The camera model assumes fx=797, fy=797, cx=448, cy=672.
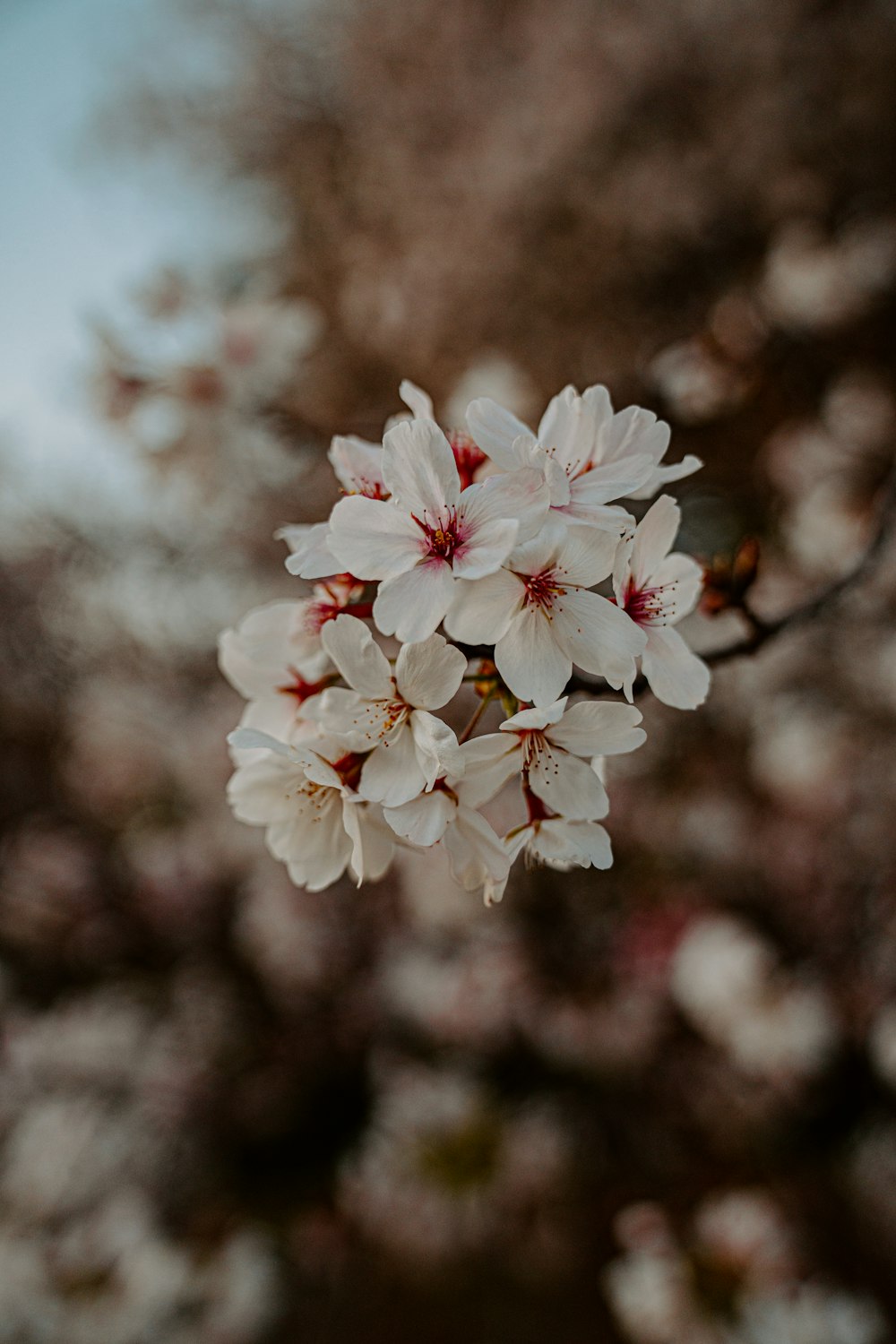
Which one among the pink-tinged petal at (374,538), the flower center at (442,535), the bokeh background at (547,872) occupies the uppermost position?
the pink-tinged petal at (374,538)

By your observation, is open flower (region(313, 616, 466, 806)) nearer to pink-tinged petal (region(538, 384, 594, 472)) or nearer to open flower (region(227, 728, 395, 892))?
open flower (region(227, 728, 395, 892))

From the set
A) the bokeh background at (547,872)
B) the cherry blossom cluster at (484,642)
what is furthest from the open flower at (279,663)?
the bokeh background at (547,872)

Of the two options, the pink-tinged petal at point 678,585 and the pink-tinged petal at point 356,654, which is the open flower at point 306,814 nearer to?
the pink-tinged petal at point 356,654

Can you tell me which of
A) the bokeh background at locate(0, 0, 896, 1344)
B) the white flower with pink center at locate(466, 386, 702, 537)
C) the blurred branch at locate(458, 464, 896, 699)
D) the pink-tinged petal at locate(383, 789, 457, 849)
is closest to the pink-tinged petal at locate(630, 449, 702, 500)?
the white flower with pink center at locate(466, 386, 702, 537)

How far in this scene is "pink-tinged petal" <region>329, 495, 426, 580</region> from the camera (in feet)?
1.45

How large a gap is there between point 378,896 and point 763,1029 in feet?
3.63

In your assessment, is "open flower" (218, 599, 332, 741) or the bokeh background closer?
"open flower" (218, 599, 332, 741)

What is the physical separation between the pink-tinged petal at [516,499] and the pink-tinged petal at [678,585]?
5.2 inches

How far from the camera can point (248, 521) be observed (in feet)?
6.88

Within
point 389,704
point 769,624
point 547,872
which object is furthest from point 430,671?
point 547,872

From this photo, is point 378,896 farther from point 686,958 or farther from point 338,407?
point 338,407

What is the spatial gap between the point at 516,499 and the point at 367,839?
22cm

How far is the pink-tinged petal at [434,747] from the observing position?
43 centimetres

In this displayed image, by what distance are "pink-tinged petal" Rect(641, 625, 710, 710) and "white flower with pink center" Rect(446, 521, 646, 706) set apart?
36 millimetres
